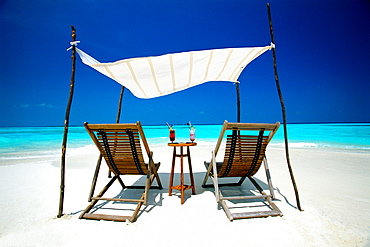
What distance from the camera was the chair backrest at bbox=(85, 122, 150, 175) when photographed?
2373 millimetres

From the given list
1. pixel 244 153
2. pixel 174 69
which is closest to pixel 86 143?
pixel 174 69

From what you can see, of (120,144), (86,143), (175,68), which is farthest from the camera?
(86,143)

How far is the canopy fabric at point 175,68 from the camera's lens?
2697 millimetres

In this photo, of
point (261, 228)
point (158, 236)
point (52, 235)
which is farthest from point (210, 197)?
point (52, 235)

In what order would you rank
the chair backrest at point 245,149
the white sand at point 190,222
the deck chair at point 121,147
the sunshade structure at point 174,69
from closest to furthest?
the white sand at point 190,222 → the deck chair at point 121,147 → the chair backrest at point 245,149 → the sunshade structure at point 174,69

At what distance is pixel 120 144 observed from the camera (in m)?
2.49

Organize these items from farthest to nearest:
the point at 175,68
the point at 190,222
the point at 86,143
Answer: the point at 86,143, the point at 175,68, the point at 190,222

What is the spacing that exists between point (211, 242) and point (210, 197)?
45.4 inches

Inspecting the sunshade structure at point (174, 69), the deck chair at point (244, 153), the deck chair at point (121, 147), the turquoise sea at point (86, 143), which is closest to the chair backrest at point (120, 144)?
the deck chair at point (121, 147)

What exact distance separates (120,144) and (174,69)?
1479mm

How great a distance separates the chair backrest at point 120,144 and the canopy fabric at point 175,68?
0.85m

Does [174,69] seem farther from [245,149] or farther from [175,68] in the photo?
[245,149]

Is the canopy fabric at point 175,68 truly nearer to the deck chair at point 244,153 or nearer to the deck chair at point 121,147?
the deck chair at point 121,147

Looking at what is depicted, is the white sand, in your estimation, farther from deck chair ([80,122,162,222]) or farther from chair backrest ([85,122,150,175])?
chair backrest ([85,122,150,175])
